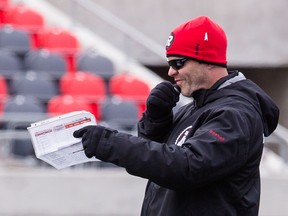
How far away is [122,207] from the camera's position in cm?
731

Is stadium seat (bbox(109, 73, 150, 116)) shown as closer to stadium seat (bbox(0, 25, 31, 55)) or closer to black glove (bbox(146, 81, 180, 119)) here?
stadium seat (bbox(0, 25, 31, 55))

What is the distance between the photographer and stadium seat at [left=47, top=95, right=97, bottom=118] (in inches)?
318

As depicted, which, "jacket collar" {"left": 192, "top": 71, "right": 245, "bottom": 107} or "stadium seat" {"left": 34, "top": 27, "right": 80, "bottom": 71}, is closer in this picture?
"jacket collar" {"left": 192, "top": 71, "right": 245, "bottom": 107}

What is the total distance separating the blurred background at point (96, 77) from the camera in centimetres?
723

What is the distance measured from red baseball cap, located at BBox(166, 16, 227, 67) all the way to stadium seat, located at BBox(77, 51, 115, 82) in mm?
6194

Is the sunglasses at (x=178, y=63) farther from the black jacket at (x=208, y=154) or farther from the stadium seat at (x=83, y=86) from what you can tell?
the stadium seat at (x=83, y=86)

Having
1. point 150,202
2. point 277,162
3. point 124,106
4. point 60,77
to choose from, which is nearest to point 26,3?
point 60,77

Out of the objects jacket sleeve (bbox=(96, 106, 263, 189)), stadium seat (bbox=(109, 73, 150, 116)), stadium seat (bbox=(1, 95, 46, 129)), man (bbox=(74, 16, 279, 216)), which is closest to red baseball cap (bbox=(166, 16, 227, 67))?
man (bbox=(74, 16, 279, 216))

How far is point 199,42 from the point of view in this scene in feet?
10.8

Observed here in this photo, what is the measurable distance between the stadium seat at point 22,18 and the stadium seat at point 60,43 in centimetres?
17

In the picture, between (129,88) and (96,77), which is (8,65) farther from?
(129,88)

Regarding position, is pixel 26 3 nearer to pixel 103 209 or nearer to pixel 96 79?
pixel 96 79

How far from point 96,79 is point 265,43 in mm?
4525

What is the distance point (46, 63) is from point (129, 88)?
0.84 m
